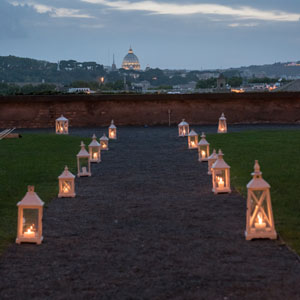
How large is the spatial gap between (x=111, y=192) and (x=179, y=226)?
8.92ft

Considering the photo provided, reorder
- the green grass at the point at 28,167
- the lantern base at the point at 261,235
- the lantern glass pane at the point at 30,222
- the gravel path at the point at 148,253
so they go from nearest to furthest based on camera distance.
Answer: the gravel path at the point at 148,253 → the lantern base at the point at 261,235 → the lantern glass pane at the point at 30,222 → the green grass at the point at 28,167

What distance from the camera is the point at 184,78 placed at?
13912 centimetres

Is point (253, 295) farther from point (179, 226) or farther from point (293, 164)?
point (293, 164)

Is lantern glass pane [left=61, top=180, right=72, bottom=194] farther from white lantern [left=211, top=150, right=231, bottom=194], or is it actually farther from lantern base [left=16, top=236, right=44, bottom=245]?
lantern base [left=16, top=236, right=44, bottom=245]

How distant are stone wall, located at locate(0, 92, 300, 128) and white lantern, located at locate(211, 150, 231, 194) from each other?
1768cm

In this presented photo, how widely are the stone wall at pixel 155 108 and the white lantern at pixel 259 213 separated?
20.4 m

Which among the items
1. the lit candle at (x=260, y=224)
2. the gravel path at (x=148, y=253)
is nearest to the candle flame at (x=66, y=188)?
the gravel path at (x=148, y=253)

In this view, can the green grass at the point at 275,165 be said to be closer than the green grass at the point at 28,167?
Yes

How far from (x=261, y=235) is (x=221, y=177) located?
9.55ft

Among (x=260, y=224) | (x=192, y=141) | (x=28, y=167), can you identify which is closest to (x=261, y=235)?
(x=260, y=224)

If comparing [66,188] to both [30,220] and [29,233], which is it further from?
[29,233]

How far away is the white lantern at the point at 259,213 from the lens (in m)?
6.72

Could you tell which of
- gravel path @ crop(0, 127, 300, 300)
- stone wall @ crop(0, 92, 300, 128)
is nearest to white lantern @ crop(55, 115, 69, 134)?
stone wall @ crop(0, 92, 300, 128)

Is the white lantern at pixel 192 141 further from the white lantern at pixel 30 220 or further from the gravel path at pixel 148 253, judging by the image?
the white lantern at pixel 30 220
